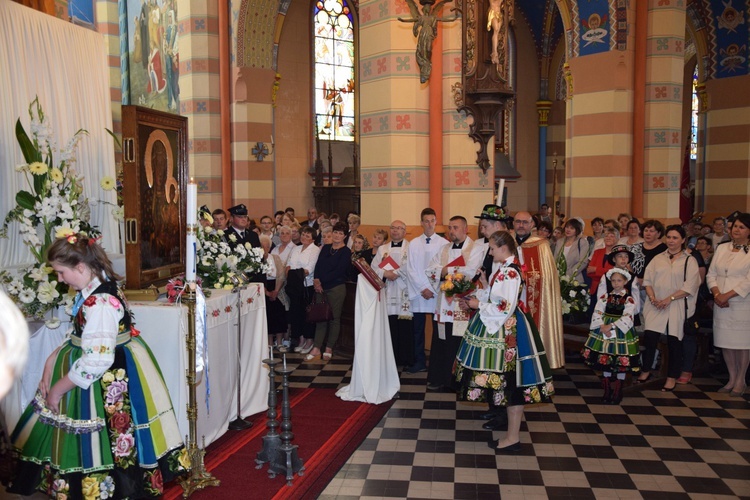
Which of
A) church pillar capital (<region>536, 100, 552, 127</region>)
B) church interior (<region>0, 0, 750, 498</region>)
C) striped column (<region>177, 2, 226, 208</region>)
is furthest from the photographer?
church pillar capital (<region>536, 100, 552, 127</region>)

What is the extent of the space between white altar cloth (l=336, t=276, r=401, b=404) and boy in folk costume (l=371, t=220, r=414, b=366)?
944 mm

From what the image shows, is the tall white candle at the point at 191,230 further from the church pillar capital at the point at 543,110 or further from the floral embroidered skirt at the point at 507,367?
the church pillar capital at the point at 543,110

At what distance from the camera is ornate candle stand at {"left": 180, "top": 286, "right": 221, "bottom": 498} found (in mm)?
4391

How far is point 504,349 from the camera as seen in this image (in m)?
5.33

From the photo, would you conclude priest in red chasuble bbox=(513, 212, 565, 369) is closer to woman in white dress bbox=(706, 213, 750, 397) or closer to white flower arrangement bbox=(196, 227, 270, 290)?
woman in white dress bbox=(706, 213, 750, 397)

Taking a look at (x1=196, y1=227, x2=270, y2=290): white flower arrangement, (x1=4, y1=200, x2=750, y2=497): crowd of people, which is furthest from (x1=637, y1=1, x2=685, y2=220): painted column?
(x1=196, y1=227, x2=270, y2=290): white flower arrangement

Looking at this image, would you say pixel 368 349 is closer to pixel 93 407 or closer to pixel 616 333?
pixel 616 333

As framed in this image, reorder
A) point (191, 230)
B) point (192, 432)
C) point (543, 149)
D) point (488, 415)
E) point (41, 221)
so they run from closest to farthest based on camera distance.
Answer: point (191, 230), point (192, 432), point (41, 221), point (488, 415), point (543, 149)

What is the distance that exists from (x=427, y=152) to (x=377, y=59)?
4.34 ft

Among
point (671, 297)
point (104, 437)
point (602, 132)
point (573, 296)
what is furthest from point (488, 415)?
point (602, 132)

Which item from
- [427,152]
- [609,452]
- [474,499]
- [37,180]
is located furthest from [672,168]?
[37,180]

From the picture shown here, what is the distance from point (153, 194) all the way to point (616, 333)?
4.25 m

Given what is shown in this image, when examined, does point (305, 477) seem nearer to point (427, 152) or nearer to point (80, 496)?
point (80, 496)

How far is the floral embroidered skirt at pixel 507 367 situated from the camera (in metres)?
5.34
